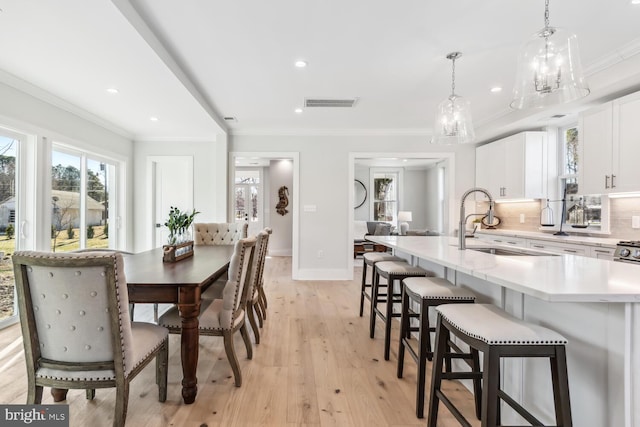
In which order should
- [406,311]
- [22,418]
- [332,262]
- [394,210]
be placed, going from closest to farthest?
[22,418]
[406,311]
[332,262]
[394,210]

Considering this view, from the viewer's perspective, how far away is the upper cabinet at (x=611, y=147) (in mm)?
2850

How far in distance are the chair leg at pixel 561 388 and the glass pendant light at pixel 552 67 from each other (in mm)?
1516

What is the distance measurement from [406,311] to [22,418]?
2.15 m

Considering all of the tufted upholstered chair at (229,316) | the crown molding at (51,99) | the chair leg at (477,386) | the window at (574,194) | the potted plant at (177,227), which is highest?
the crown molding at (51,99)

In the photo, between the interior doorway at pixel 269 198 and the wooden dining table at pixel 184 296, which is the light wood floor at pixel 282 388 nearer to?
the wooden dining table at pixel 184 296

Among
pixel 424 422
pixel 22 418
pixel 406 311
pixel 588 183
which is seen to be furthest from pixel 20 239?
pixel 588 183

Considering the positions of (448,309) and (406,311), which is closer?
(448,309)

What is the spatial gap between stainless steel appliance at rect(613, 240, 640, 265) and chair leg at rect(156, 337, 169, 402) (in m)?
3.40

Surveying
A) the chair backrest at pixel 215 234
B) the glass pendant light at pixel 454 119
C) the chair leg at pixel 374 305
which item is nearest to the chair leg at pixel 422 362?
the chair leg at pixel 374 305

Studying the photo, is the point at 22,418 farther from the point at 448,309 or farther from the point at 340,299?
the point at 340,299

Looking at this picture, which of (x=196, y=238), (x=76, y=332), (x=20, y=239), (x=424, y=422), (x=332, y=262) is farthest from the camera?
(x=332, y=262)

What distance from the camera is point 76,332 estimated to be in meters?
1.39

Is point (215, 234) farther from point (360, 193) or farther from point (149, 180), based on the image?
point (360, 193)

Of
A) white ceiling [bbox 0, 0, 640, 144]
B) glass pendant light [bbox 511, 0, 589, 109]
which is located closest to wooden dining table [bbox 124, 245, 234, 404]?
white ceiling [bbox 0, 0, 640, 144]
